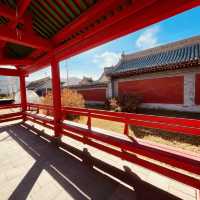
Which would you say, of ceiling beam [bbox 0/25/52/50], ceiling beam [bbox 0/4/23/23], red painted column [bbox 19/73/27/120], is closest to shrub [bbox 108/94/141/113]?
red painted column [bbox 19/73/27/120]

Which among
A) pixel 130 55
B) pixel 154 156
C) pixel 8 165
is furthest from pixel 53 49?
pixel 130 55

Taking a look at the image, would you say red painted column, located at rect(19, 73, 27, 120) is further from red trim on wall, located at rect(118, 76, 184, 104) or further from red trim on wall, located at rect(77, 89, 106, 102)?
red trim on wall, located at rect(77, 89, 106, 102)

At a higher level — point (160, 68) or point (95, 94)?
point (160, 68)

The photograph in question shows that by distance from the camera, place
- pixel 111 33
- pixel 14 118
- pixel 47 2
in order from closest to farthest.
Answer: pixel 111 33 < pixel 47 2 < pixel 14 118

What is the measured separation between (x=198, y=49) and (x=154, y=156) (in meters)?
10.3

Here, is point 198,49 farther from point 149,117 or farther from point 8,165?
point 8,165

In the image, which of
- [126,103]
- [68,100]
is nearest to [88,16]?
[68,100]

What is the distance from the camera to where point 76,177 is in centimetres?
270

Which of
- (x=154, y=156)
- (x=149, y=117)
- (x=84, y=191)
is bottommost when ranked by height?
(x=84, y=191)

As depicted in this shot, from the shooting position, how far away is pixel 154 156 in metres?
2.29

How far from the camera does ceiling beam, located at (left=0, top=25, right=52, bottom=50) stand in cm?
308

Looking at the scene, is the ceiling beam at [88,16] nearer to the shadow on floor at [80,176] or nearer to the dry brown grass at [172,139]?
the shadow on floor at [80,176]

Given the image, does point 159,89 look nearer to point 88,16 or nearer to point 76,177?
point 88,16

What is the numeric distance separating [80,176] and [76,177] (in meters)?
0.08
